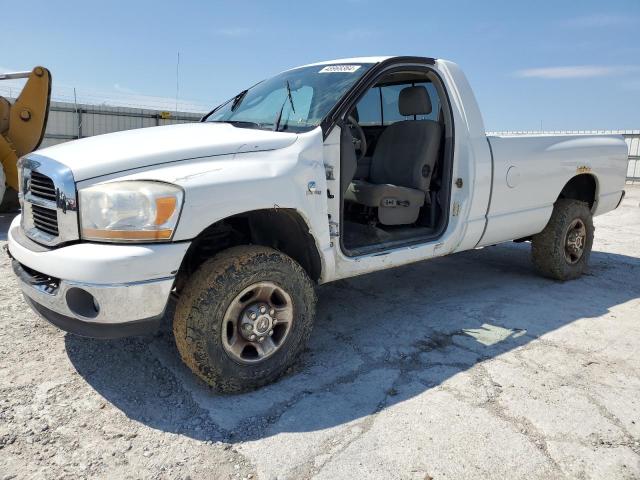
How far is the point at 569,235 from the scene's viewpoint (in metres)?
5.08

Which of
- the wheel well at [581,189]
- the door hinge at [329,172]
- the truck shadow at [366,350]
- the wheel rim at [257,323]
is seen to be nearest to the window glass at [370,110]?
the truck shadow at [366,350]

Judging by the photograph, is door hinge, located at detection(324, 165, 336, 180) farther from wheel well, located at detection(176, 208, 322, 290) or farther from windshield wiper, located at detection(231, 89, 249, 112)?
windshield wiper, located at detection(231, 89, 249, 112)

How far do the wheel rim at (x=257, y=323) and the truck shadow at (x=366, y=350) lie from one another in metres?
0.23

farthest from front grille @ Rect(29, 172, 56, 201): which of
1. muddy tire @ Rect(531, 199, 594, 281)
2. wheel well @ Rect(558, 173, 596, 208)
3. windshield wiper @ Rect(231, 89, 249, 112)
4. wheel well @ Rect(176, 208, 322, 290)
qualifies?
wheel well @ Rect(558, 173, 596, 208)

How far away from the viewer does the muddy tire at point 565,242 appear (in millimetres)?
4922

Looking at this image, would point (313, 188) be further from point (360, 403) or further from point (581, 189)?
point (581, 189)

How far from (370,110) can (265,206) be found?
243 centimetres

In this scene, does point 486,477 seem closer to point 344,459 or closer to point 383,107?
point 344,459

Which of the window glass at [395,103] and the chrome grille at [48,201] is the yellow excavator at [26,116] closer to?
the chrome grille at [48,201]

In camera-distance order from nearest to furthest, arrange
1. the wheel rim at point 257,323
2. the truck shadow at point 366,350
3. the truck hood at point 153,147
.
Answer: the truck hood at point 153,147 < the truck shadow at point 366,350 < the wheel rim at point 257,323

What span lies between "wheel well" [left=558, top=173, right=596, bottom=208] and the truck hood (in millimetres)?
3588

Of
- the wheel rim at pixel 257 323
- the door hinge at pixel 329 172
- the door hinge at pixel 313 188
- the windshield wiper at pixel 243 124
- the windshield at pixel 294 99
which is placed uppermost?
the windshield at pixel 294 99

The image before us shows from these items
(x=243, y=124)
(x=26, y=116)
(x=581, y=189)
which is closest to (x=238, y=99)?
(x=243, y=124)

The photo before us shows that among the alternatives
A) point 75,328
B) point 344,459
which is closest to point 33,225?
point 75,328
